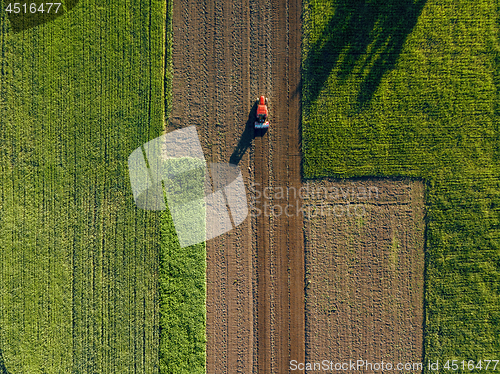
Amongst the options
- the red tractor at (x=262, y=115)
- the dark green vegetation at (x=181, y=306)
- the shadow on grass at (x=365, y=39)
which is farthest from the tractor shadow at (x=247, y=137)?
the dark green vegetation at (x=181, y=306)

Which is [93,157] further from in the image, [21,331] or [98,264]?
[21,331]

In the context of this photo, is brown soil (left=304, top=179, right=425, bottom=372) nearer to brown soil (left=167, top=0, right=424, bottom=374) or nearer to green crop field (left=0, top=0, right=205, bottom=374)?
brown soil (left=167, top=0, right=424, bottom=374)

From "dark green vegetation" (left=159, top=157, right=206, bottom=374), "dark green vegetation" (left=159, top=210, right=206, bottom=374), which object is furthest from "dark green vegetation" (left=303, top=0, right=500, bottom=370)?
"dark green vegetation" (left=159, top=210, right=206, bottom=374)

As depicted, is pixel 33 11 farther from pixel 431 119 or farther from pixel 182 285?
pixel 431 119

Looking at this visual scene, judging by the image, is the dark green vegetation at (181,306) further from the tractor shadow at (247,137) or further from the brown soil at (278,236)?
the tractor shadow at (247,137)

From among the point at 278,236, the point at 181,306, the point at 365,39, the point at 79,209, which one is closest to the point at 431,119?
the point at 365,39
